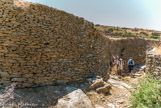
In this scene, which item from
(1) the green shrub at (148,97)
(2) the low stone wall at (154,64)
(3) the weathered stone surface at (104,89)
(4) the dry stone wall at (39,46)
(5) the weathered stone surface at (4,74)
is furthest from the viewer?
(3) the weathered stone surface at (104,89)

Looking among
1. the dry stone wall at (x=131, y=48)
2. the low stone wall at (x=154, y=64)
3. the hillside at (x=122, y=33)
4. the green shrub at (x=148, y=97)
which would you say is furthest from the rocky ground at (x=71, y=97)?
the hillside at (x=122, y=33)

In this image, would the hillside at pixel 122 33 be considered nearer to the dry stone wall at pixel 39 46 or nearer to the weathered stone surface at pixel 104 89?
the dry stone wall at pixel 39 46

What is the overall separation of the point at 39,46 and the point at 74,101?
252 cm

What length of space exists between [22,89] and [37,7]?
3198mm

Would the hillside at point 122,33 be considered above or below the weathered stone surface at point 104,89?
above

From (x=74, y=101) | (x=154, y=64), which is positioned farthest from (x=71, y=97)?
(x=154, y=64)

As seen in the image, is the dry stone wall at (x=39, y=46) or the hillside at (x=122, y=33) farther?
the hillside at (x=122, y=33)

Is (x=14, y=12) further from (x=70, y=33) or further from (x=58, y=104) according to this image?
(x=58, y=104)

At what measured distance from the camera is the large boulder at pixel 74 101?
157 inches

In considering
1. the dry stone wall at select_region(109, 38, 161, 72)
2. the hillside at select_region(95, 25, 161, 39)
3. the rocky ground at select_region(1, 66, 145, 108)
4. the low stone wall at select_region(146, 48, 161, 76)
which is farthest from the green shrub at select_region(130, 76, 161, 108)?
the hillside at select_region(95, 25, 161, 39)

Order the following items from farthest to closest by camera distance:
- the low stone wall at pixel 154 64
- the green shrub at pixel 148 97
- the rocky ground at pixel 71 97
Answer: the low stone wall at pixel 154 64, the rocky ground at pixel 71 97, the green shrub at pixel 148 97

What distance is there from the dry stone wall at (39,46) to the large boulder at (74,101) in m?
0.90

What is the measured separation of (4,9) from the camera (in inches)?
162

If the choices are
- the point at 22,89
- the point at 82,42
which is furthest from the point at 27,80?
the point at 82,42
